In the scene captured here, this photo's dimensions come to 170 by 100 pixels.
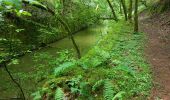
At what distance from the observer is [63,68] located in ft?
23.3

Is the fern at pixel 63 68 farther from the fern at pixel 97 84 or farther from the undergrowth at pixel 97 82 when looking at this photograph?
the fern at pixel 97 84

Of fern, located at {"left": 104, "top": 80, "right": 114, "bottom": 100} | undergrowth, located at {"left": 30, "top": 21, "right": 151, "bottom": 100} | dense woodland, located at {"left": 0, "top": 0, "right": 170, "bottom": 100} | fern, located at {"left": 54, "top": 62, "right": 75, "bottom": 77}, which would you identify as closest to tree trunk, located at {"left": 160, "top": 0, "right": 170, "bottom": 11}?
dense woodland, located at {"left": 0, "top": 0, "right": 170, "bottom": 100}

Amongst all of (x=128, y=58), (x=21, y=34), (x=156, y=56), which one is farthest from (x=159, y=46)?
(x=21, y=34)

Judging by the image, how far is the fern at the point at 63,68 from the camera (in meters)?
7.08

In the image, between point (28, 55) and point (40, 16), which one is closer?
point (28, 55)

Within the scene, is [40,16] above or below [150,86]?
above

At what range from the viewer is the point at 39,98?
21.9 feet

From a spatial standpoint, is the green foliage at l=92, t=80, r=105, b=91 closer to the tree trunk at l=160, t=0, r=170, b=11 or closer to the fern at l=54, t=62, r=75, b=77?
the fern at l=54, t=62, r=75, b=77

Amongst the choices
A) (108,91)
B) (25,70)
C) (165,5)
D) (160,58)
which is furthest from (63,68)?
(165,5)

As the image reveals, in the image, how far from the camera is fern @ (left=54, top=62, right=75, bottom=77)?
279 inches

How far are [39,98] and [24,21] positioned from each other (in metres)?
11.5

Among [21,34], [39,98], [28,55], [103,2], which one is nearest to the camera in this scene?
[39,98]

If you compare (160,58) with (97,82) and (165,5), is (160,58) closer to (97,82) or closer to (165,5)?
(97,82)

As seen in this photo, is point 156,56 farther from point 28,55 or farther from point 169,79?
point 28,55
